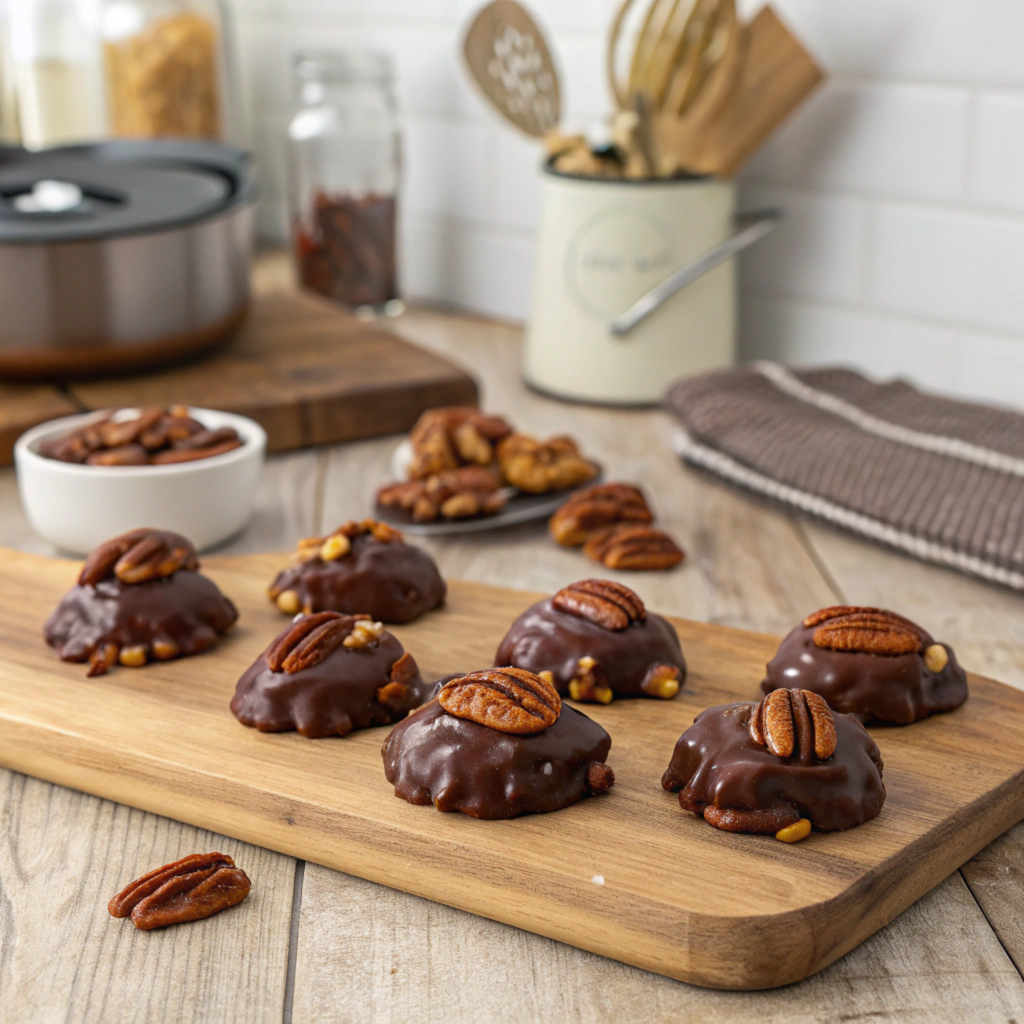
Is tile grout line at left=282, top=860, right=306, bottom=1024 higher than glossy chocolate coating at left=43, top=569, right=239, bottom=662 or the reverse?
the reverse

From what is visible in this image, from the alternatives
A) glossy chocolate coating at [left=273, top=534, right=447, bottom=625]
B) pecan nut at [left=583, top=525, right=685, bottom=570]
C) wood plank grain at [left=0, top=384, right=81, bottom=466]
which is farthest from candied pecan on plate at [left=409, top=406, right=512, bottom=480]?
wood plank grain at [left=0, top=384, right=81, bottom=466]

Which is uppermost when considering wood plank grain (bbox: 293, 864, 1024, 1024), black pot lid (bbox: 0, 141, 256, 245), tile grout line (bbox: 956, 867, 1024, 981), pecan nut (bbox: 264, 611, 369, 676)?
black pot lid (bbox: 0, 141, 256, 245)

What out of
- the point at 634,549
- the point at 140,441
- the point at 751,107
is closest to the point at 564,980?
the point at 634,549

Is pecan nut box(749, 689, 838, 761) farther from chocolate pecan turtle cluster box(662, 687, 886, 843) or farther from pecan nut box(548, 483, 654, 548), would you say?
A: pecan nut box(548, 483, 654, 548)

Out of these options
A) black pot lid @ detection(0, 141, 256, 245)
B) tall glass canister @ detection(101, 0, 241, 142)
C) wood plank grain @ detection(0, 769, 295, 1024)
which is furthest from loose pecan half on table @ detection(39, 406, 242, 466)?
tall glass canister @ detection(101, 0, 241, 142)

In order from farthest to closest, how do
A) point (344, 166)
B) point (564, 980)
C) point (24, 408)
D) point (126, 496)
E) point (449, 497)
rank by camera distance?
point (344, 166), point (24, 408), point (449, 497), point (126, 496), point (564, 980)

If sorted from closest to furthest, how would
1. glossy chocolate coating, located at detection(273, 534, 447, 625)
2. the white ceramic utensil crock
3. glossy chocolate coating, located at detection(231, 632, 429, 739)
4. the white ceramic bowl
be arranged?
glossy chocolate coating, located at detection(231, 632, 429, 739) < glossy chocolate coating, located at detection(273, 534, 447, 625) < the white ceramic bowl < the white ceramic utensil crock

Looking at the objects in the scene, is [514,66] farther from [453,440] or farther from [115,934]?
[115,934]

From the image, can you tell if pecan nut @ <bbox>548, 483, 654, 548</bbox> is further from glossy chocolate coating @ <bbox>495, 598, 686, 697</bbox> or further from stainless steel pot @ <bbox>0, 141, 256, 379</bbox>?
stainless steel pot @ <bbox>0, 141, 256, 379</bbox>

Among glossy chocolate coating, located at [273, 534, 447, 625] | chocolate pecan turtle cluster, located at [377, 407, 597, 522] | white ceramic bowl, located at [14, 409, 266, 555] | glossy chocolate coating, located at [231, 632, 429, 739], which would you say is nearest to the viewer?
glossy chocolate coating, located at [231, 632, 429, 739]

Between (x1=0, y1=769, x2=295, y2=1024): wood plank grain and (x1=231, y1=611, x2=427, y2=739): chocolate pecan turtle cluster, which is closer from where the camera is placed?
(x1=0, y1=769, x2=295, y2=1024): wood plank grain
